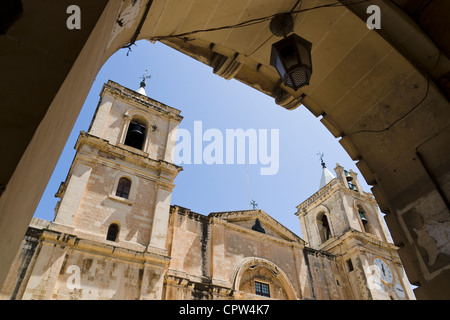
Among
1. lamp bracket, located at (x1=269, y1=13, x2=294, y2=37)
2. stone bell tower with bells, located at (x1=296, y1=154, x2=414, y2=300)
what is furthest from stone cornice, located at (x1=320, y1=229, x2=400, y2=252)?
lamp bracket, located at (x1=269, y1=13, x2=294, y2=37)

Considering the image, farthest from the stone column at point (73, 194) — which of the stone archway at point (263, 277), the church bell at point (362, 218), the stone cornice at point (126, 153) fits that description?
the church bell at point (362, 218)

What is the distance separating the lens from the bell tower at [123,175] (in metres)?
12.7

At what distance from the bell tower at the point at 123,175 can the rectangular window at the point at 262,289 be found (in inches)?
Answer: 242

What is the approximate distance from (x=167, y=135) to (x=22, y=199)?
16.7 metres

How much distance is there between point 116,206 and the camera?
13.6 m

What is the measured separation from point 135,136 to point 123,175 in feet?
10.3

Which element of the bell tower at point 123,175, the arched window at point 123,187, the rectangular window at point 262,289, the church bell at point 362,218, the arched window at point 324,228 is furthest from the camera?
the arched window at point 324,228

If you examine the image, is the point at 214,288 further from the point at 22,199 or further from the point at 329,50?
the point at 22,199

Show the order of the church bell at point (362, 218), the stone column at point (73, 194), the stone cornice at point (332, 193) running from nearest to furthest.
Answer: the stone column at point (73, 194)
the church bell at point (362, 218)
the stone cornice at point (332, 193)

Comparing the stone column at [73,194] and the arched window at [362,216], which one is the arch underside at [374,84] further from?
the arched window at [362,216]

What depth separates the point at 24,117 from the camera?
100 centimetres

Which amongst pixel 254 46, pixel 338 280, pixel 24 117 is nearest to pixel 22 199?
pixel 24 117

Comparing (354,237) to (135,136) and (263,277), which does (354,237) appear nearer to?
(263,277)

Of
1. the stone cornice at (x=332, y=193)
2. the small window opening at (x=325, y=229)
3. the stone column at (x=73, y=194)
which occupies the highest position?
the stone cornice at (x=332, y=193)
